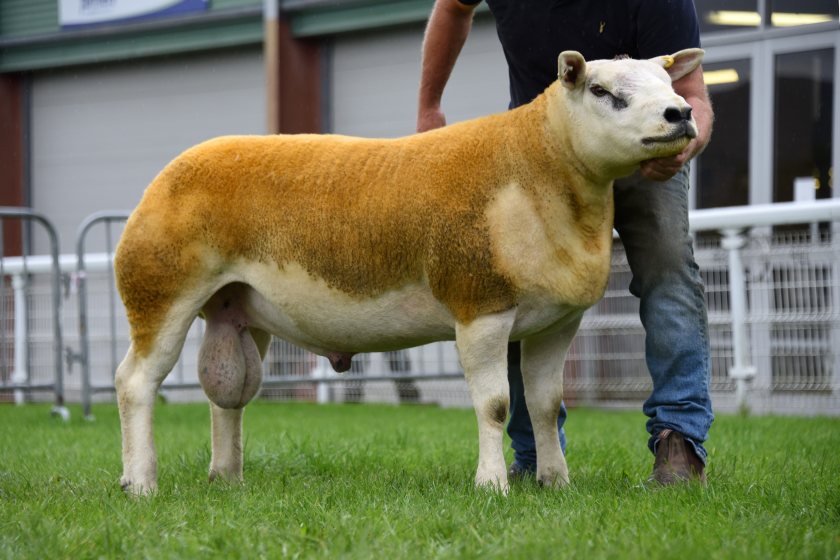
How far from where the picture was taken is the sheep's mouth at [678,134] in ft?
11.6

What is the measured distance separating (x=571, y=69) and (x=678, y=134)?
419mm

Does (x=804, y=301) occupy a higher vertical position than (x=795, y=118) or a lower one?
lower

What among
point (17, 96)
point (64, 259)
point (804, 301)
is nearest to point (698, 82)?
point (804, 301)

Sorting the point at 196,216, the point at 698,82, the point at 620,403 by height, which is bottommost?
the point at 620,403

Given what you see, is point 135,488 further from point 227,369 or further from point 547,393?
point 547,393

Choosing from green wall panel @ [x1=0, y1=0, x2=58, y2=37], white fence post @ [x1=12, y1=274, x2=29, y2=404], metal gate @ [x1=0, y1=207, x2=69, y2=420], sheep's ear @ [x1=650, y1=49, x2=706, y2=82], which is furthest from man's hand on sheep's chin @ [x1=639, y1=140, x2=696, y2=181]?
green wall panel @ [x1=0, y1=0, x2=58, y2=37]

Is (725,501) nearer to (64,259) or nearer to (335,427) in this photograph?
(335,427)

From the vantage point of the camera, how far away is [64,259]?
10664mm

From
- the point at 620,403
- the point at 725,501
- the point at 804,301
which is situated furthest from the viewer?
the point at 620,403

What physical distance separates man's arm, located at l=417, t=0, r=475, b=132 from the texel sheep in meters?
0.53

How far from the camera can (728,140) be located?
10852mm

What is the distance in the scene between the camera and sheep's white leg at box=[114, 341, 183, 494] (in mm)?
4152

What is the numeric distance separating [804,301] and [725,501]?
521 centimetres

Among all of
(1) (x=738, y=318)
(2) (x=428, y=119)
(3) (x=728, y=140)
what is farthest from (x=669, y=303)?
(3) (x=728, y=140)
